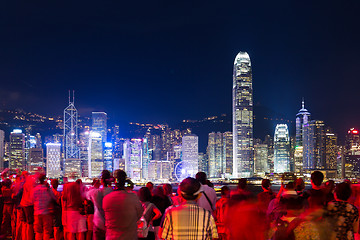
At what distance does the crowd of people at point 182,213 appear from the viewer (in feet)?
12.4

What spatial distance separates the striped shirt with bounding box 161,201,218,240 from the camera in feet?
12.1

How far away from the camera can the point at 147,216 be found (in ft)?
19.6

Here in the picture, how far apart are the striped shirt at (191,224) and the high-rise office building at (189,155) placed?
154881 millimetres

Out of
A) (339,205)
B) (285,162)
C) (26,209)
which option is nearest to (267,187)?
(339,205)

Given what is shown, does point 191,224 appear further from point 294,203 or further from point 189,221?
point 294,203

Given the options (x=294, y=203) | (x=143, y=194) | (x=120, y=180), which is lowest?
(x=143, y=194)

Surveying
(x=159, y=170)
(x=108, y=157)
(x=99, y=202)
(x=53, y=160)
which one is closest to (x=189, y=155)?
(x=159, y=170)

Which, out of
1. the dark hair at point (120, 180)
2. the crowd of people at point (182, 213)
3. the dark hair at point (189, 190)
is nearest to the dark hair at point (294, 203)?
A: the crowd of people at point (182, 213)

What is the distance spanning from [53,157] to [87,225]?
160 meters

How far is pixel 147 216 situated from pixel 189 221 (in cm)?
243

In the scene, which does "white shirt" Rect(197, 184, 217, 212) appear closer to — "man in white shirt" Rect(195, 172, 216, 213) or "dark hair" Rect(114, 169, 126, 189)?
"man in white shirt" Rect(195, 172, 216, 213)

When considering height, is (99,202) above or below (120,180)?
below

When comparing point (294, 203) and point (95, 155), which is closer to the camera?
point (294, 203)

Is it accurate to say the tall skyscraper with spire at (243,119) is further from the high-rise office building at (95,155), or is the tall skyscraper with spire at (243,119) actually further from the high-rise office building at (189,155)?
the high-rise office building at (95,155)
